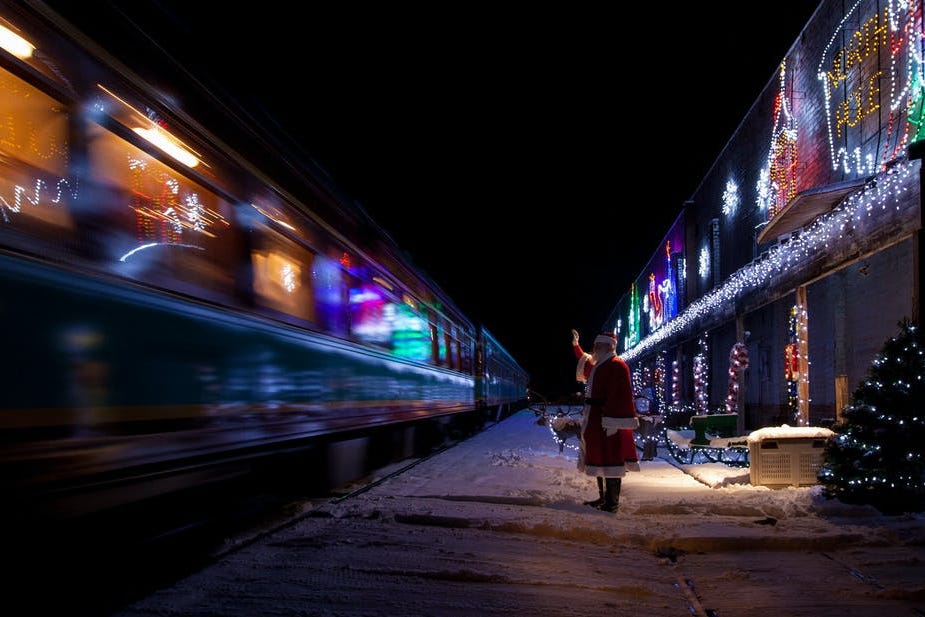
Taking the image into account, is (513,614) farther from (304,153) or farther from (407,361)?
(407,361)

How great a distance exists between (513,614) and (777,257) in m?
Result: 11.5

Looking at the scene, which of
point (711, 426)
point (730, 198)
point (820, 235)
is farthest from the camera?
point (730, 198)

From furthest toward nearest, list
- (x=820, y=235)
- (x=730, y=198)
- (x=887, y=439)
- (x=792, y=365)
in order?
(x=730, y=198), (x=792, y=365), (x=820, y=235), (x=887, y=439)

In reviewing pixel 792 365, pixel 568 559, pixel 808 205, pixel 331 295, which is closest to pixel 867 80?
pixel 808 205

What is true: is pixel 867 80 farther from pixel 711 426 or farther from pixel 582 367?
pixel 582 367

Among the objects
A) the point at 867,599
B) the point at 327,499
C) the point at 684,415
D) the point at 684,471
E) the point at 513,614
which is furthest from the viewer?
the point at 684,415

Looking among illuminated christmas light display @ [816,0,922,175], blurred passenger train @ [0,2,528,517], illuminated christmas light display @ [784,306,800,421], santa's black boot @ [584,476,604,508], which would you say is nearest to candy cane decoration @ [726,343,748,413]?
illuminated christmas light display @ [784,306,800,421]

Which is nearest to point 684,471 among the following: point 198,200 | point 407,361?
point 407,361

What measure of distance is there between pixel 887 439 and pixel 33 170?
6.30 meters

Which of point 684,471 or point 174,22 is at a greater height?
point 174,22

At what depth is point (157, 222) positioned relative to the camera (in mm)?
3932

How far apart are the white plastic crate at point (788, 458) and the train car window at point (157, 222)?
534 cm

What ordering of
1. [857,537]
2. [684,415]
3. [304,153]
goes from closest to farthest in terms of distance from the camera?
[857,537], [304,153], [684,415]

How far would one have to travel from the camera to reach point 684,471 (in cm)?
929
